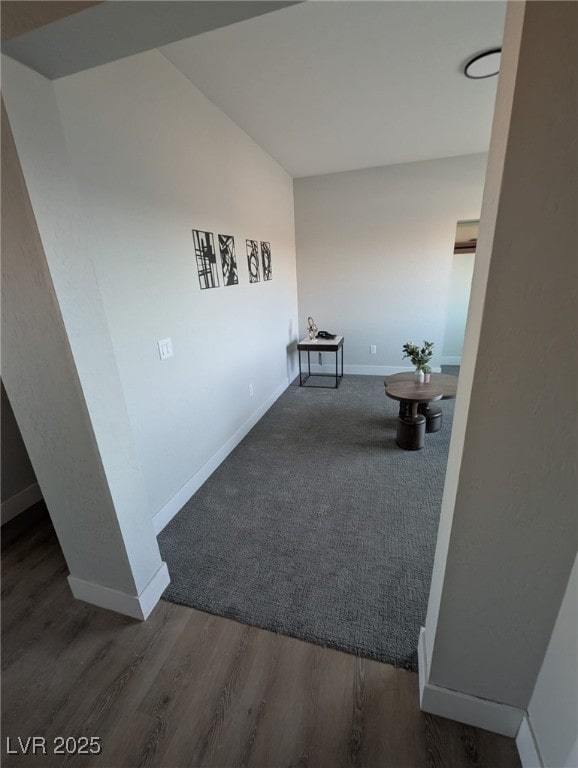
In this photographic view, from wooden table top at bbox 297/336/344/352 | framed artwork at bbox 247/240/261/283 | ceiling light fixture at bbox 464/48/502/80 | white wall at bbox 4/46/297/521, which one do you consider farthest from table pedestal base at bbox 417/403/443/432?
ceiling light fixture at bbox 464/48/502/80

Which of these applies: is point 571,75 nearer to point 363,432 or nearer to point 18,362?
point 18,362

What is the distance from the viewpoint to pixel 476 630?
94 centimetres

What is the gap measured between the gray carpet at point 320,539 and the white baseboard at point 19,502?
3.56 ft

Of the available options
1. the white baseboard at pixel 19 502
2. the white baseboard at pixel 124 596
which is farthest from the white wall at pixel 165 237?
the white baseboard at pixel 19 502

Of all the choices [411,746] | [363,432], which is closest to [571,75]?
[411,746]

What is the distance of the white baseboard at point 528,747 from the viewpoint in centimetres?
89

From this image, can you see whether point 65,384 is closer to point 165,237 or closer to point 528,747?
point 165,237

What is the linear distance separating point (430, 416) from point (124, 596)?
8.56 ft

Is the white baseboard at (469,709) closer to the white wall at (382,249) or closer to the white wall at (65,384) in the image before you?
the white wall at (65,384)

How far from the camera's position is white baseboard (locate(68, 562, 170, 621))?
1429 millimetres

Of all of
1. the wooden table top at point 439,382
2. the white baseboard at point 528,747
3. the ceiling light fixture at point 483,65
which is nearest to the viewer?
the white baseboard at point 528,747

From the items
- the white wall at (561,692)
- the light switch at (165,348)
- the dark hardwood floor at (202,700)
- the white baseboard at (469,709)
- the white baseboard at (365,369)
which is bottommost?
the dark hardwood floor at (202,700)

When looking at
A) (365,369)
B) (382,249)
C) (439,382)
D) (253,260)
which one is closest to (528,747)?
(439,382)

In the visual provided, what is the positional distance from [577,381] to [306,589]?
1426 millimetres
